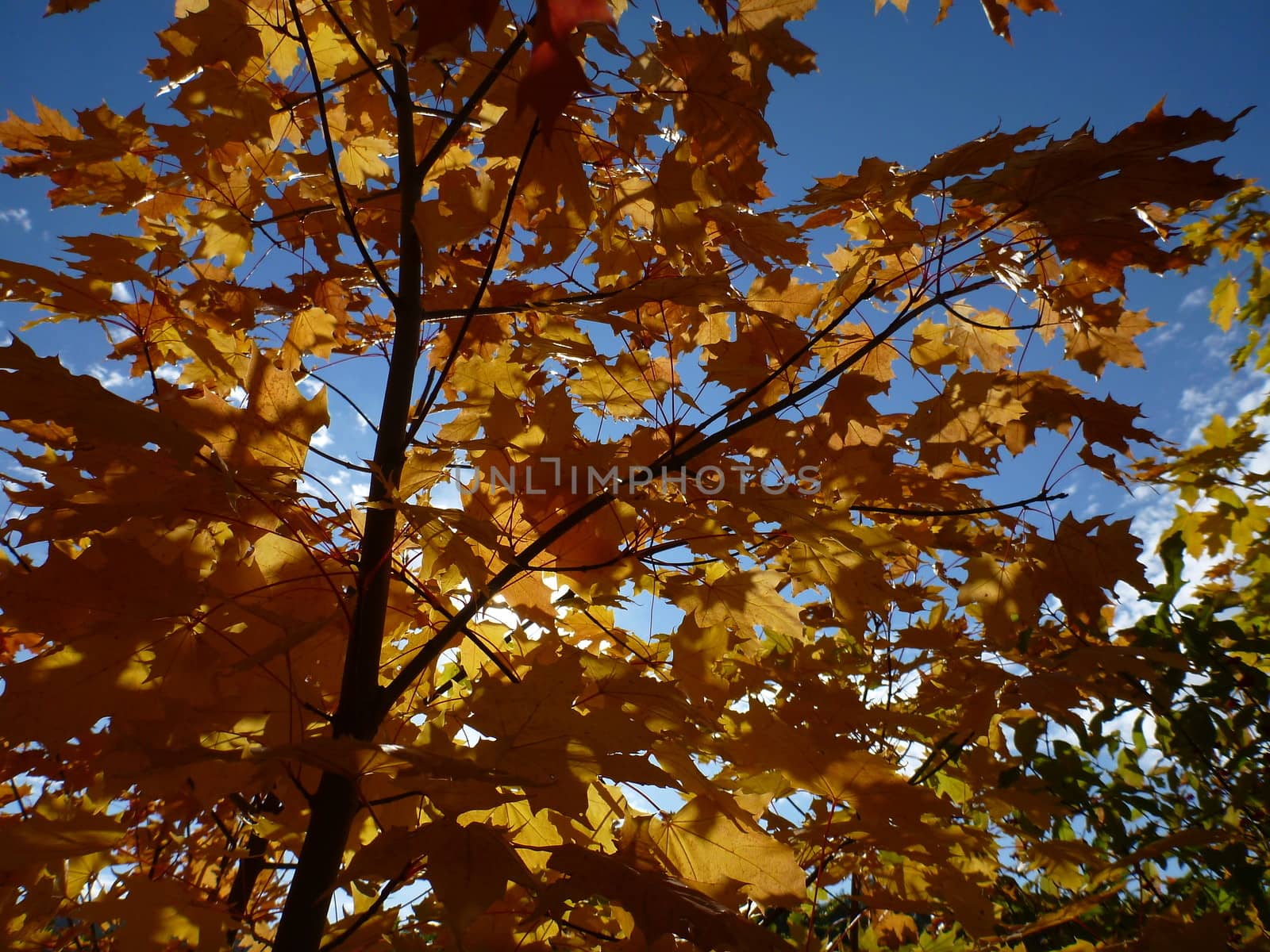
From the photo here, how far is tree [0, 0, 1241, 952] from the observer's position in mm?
987

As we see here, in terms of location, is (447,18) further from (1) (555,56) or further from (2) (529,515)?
(2) (529,515)

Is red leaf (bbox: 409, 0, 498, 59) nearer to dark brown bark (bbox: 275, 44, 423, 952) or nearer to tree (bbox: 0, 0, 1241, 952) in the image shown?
tree (bbox: 0, 0, 1241, 952)

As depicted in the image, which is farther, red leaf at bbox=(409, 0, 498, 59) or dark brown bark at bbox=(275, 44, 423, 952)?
dark brown bark at bbox=(275, 44, 423, 952)

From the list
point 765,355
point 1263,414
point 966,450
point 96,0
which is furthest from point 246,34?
point 1263,414

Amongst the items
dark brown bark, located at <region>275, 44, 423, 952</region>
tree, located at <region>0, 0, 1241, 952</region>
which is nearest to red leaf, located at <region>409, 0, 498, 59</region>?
tree, located at <region>0, 0, 1241, 952</region>

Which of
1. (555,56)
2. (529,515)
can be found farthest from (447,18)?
(529,515)

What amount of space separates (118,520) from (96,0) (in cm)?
118

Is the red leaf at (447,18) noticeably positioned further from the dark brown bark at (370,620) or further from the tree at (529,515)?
the dark brown bark at (370,620)

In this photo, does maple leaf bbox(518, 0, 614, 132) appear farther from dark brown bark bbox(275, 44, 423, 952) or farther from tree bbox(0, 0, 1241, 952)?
dark brown bark bbox(275, 44, 423, 952)

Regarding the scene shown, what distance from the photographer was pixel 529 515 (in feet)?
4.65

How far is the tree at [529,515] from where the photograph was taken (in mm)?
987

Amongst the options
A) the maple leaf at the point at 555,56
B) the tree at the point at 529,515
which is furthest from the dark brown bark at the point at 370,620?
the maple leaf at the point at 555,56

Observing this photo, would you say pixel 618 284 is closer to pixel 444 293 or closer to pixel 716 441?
pixel 444 293

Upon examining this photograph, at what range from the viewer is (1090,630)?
1.69 meters
